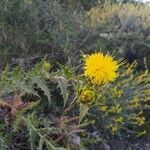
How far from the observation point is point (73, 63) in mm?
4199

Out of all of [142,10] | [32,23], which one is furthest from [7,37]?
[142,10]

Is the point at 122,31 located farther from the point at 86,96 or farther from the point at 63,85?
the point at 63,85

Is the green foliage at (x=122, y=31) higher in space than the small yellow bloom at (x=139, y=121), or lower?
higher

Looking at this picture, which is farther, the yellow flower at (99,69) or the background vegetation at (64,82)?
the background vegetation at (64,82)

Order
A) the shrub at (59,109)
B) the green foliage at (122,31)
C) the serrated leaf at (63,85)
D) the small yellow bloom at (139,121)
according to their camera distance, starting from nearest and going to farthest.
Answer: the serrated leaf at (63,85) → the shrub at (59,109) → the small yellow bloom at (139,121) → the green foliage at (122,31)

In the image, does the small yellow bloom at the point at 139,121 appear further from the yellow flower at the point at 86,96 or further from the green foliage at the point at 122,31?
the yellow flower at the point at 86,96

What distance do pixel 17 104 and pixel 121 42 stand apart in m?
2.47

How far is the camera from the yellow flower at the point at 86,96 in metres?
2.92

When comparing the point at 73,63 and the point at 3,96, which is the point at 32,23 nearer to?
the point at 73,63

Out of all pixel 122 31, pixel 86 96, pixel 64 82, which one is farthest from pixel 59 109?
pixel 122 31

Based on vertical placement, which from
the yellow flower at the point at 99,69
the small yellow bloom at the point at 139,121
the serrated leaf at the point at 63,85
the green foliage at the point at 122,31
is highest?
the green foliage at the point at 122,31

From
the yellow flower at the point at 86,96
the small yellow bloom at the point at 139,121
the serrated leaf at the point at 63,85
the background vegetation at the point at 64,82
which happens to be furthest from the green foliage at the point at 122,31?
the serrated leaf at the point at 63,85

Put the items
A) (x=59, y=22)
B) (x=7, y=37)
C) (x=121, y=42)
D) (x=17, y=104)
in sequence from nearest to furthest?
(x=17, y=104), (x=7, y=37), (x=59, y=22), (x=121, y=42)

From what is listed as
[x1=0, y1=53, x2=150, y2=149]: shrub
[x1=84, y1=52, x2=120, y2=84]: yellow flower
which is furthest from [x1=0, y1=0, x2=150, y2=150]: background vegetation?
[x1=84, y1=52, x2=120, y2=84]: yellow flower
